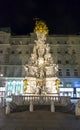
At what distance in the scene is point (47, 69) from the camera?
32.2m

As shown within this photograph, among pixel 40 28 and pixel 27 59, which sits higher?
pixel 40 28

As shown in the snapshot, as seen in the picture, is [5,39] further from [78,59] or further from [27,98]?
[27,98]

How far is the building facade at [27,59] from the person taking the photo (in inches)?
2111

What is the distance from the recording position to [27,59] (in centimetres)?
5841

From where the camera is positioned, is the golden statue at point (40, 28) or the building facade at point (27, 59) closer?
the golden statue at point (40, 28)

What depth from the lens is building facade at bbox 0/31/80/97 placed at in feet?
176

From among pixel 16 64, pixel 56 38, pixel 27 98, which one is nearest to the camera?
pixel 27 98

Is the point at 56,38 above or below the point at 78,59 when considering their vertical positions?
above

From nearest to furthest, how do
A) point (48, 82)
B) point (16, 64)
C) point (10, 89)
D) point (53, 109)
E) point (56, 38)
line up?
1. point (53, 109)
2. point (48, 82)
3. point (10, 89)
4. point (16, 64)
5. point (56, 38)

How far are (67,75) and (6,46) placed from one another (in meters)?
20.3

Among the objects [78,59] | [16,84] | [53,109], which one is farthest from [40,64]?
[78,59]

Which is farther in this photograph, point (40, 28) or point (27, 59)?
point (27, 59)

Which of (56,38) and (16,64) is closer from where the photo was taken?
(16,64)

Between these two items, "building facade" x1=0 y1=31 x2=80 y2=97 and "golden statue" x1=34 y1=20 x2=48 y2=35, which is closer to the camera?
"golden statue" x1=34 y1=20 x2=48 y2=35
